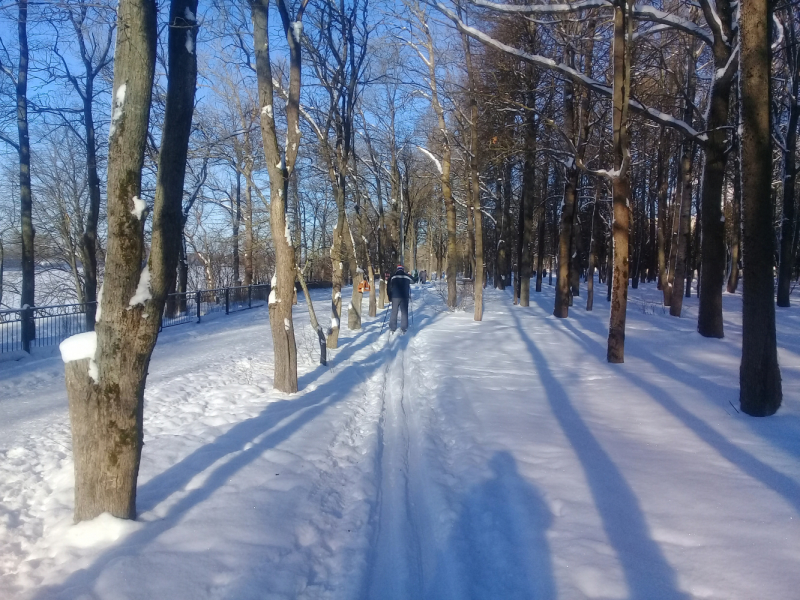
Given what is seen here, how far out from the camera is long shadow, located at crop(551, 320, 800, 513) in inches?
176

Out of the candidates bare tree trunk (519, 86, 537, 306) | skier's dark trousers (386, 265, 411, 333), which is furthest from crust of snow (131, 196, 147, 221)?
bare tree trunk (519, 86, 537, 306)

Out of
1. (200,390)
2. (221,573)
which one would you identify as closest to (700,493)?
(221,573)

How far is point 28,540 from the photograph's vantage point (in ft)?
12.9

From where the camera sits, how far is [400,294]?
15.8 m

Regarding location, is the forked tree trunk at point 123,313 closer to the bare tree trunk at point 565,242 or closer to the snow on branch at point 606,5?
the snow on branch at point 606,5

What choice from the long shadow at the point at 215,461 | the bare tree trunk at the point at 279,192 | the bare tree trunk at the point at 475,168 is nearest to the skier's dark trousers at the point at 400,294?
the bare tree trunk at the point at 475,168

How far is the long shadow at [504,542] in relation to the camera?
3.48 m

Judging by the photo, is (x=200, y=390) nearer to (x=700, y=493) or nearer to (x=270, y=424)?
(x=270, y=424)

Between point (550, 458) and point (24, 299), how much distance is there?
14.5 metres

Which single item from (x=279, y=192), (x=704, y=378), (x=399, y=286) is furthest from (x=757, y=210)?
(x=399, y=286)

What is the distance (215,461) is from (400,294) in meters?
10.6

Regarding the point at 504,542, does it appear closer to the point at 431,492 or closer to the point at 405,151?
the point at 431,492

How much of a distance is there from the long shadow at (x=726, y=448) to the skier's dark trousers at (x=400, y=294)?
24.6 ft

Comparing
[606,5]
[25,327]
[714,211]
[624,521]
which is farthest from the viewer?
[25,327]
